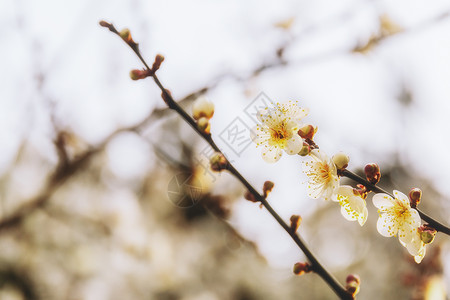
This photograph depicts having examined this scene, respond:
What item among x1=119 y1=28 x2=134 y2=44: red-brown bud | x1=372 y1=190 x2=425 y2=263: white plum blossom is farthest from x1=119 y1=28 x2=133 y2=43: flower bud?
x1=372 y1=190 x2=425 y2=263: white plum blossom

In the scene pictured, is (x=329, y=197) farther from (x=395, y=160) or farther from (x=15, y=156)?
(x=395, y=160)

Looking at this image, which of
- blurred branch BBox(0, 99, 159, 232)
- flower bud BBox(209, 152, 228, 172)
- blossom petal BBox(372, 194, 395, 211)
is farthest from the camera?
blurred branch BBox(0, 99, 159, 232)

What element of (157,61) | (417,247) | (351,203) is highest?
(157,61)

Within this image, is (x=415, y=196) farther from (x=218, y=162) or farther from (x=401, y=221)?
(x=218, y=162)

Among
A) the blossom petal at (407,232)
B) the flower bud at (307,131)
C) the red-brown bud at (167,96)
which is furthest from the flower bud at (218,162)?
the blossom petal at (407,232)

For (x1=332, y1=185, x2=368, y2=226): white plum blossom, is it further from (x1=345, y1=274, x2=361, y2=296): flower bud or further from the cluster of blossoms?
(x1=345, y1=274, x2=361, y2=296): flower bud

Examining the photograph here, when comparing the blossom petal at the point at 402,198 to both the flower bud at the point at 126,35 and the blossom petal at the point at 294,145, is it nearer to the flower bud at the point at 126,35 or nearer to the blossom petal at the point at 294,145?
the blossom petal at the point at 294,145

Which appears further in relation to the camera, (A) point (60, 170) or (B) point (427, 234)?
(A) point (60, 170)

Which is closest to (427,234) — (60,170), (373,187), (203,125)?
(373,187)
